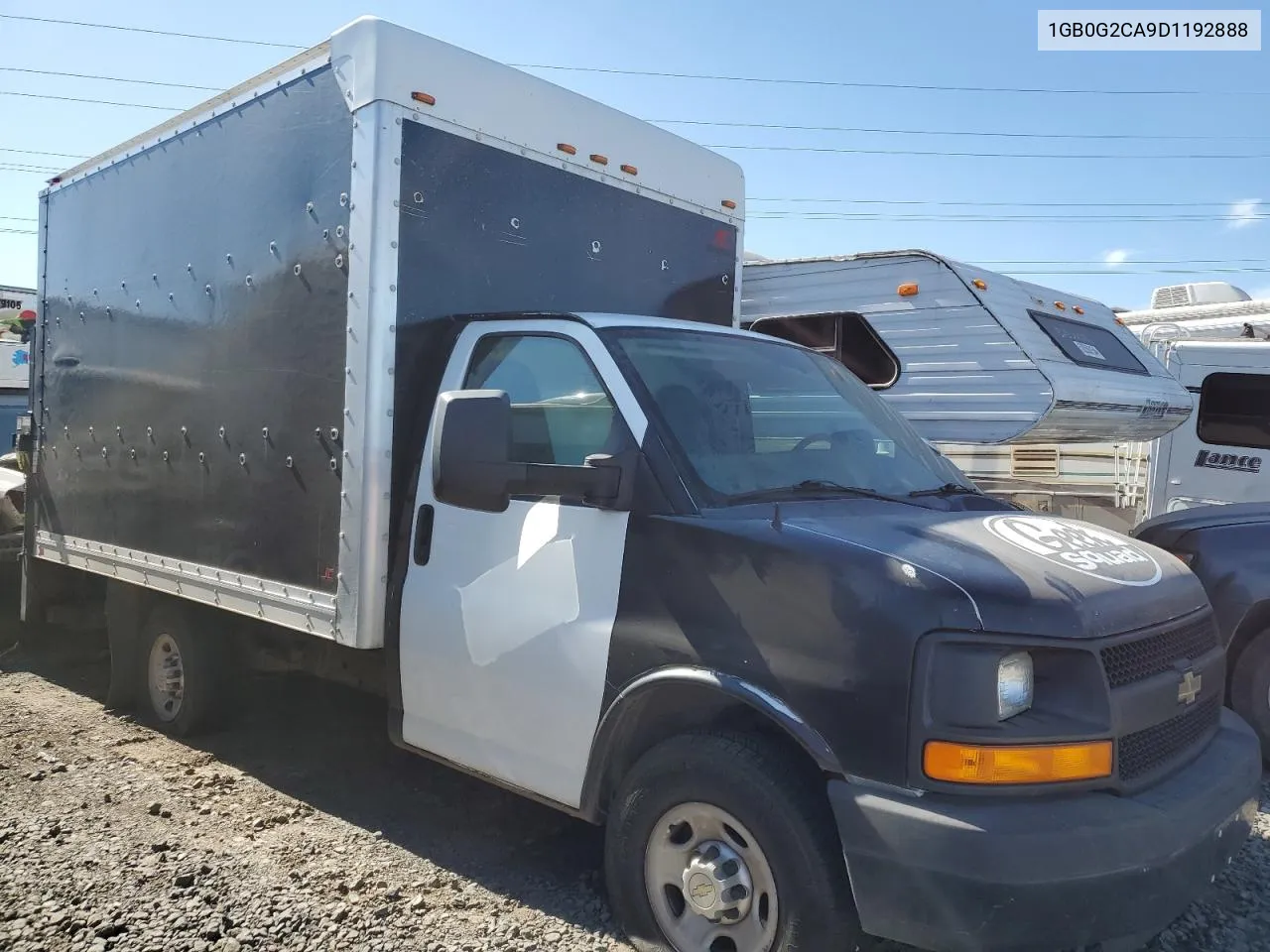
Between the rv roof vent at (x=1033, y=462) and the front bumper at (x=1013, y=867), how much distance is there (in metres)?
6.00

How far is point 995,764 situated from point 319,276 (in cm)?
309

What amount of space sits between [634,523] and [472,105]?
2102mm

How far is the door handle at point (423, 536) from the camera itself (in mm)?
3752

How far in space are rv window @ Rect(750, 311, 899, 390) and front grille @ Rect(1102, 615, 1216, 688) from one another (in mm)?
4088

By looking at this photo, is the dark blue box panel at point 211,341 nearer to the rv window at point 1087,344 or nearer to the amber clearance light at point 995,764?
the amber clearance light at point 995,764

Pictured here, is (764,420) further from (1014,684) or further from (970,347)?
(970,347)

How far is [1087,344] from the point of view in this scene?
7.14m

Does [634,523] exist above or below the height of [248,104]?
below

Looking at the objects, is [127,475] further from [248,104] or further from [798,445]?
[798,445]

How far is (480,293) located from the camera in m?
4.26

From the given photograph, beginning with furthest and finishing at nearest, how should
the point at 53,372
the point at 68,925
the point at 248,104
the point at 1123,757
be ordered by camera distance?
the point at 53,372
the point at 248,104
the point at 68,925
the point at 1123,757

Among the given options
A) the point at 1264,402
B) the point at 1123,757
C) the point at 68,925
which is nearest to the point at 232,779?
the point at 68,925

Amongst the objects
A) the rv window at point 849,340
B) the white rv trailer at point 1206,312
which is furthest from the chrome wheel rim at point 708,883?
the white rv trailer at point 1206,312

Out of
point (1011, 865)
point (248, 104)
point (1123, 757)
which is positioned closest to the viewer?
point (1011, 865)
